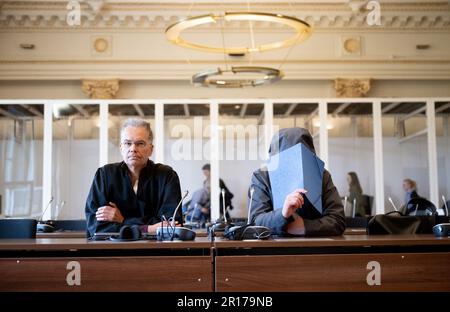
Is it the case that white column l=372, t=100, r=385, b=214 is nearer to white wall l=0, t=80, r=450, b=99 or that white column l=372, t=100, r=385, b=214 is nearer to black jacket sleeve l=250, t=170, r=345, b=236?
white wall l=0, t=80, r=450, b=99

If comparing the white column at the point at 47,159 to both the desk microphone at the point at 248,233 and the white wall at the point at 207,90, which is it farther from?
the desk microphone at the point at 248,233

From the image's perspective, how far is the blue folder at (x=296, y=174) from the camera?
8.54ft

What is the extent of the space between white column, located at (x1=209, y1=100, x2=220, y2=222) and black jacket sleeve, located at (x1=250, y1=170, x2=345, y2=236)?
5752 mm

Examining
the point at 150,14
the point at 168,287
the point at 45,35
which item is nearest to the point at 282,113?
the point at 150,14

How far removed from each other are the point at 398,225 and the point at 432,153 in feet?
20.7

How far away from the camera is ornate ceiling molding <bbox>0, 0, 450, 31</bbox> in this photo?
28.8 feet

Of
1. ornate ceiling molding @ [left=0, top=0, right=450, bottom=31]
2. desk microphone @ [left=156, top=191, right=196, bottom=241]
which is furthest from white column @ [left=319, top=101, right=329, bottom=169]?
desk microphone @ [left=156, top=191, right=196, bottom=241]

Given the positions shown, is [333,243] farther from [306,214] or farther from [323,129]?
[323,129]

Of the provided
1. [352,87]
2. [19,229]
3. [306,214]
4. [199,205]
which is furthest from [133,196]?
[352,87]

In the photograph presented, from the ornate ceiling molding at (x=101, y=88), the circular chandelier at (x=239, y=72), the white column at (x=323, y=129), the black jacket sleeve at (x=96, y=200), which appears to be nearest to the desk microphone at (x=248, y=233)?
the black jacket sleeve at (x=96, y=200)

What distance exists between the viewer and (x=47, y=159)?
27.8 ft

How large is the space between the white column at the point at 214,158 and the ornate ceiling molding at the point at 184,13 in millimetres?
1643

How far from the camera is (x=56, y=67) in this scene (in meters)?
9.01

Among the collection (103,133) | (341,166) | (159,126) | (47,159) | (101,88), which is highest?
(101,88)
